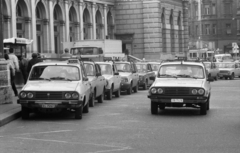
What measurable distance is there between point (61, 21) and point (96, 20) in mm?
8671

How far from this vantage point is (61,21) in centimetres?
5434

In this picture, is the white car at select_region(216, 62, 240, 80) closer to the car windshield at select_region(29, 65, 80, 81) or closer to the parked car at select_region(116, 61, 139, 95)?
the parked car at select_region(116, 61, 139, 95)

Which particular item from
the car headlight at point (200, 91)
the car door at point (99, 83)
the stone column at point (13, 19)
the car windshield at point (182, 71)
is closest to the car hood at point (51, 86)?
the car windshield at point (182, 71)

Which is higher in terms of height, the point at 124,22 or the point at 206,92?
the point at 124,22

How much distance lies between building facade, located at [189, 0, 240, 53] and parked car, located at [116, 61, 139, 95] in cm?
7177

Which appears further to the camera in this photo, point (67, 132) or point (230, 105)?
point (230, 105)

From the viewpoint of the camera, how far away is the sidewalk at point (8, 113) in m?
15.8

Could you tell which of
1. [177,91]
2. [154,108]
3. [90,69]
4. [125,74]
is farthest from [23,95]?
[125,74]

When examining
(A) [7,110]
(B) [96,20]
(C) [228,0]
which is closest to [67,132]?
(A) [7,110]

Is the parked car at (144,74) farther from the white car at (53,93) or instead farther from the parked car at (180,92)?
the white car at (53,93)

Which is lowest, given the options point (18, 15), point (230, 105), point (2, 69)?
point (230, 105)

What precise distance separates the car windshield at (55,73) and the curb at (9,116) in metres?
1.02

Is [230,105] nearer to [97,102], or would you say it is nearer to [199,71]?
[199,71]

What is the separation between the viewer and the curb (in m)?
15.7
